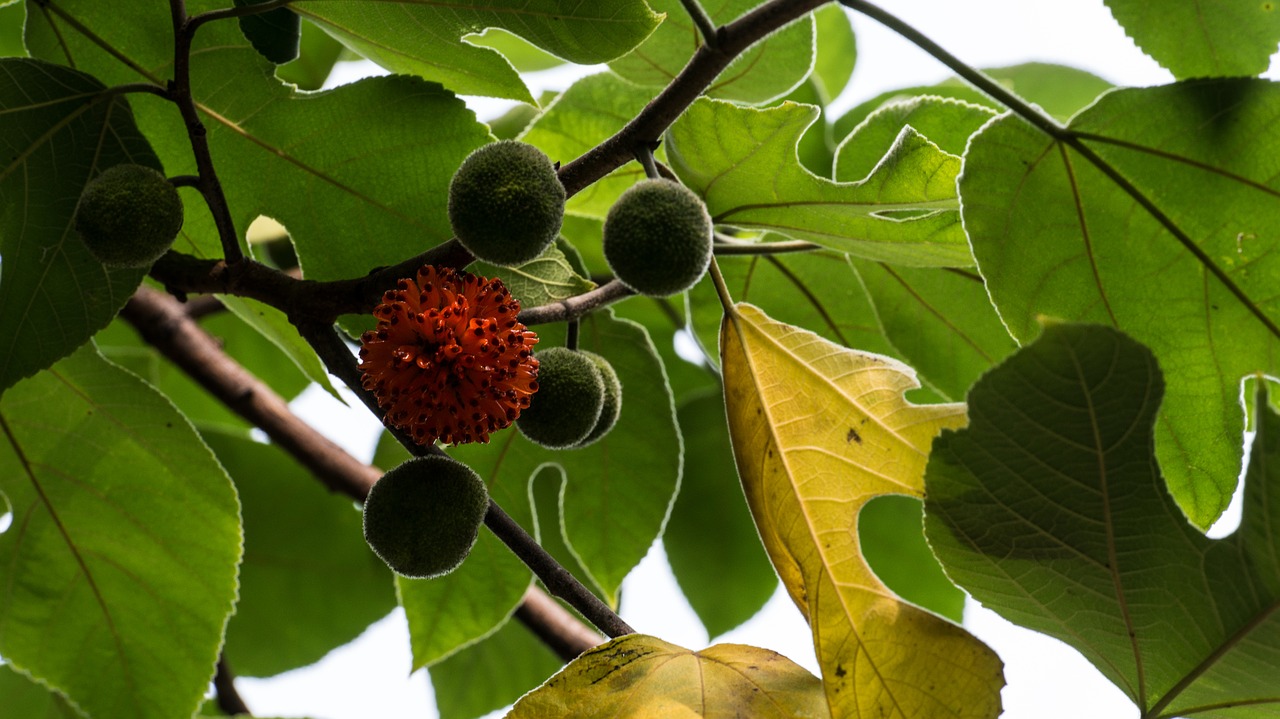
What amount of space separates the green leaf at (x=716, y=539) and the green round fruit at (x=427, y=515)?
1.26 metres

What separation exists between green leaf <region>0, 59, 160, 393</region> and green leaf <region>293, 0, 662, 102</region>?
0.31 m

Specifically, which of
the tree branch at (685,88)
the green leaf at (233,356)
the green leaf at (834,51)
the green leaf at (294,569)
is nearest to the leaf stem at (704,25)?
the tree branch at (685,88)

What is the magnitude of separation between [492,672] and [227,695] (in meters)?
0.63

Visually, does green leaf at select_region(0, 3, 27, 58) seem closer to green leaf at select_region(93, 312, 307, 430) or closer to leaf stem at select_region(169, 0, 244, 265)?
green leaf at select_region(93, 312, 307, 430)

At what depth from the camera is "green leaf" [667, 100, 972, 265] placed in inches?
58.1

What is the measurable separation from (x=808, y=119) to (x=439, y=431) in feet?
2.05

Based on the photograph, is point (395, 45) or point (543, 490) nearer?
point (395, 45)

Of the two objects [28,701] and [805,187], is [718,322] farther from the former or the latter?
[28,701]

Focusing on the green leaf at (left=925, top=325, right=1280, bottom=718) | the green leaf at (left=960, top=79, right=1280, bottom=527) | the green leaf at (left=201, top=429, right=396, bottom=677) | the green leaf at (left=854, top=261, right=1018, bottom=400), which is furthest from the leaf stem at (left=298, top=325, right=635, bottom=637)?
the green leaf at (left=201, top=429, right=396, bottom=677)

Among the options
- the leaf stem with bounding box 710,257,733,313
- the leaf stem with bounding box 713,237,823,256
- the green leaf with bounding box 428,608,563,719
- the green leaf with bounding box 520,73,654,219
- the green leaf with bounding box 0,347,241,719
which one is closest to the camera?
the leaf stem with bounding box 710,257,733,313

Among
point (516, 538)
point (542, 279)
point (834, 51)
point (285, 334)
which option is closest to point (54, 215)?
point (285, 334)

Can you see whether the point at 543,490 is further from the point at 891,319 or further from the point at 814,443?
the point at 814,443

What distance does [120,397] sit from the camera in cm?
198

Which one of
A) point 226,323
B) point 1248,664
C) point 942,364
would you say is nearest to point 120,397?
point 226,323
